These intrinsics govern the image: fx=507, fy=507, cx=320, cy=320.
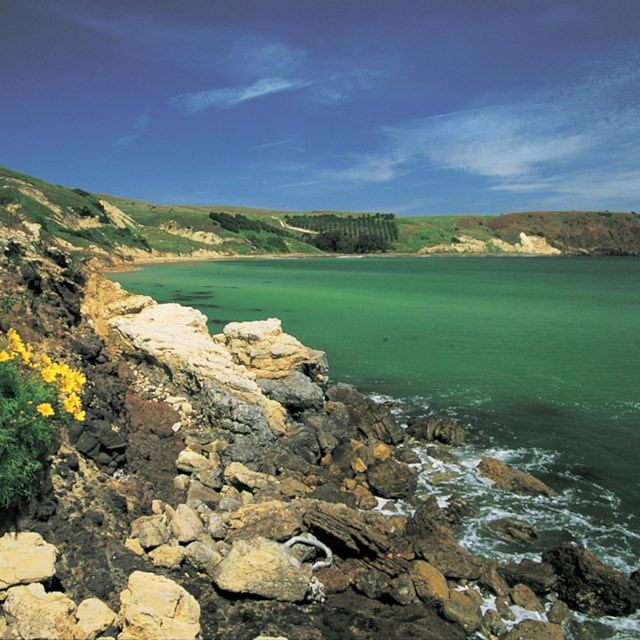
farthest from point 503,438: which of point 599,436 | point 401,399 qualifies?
point 401,399

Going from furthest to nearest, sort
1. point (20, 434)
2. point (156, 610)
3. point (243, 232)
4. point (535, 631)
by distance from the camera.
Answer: point (243, 232), point (535, 631), point (20, 434), point (156, 610)

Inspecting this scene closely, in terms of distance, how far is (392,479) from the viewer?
12461 mm

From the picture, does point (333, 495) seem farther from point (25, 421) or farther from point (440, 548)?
point (25, 421)

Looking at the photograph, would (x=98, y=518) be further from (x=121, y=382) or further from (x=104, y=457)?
(x=121, y=382)

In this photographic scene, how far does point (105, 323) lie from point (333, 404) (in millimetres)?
7805

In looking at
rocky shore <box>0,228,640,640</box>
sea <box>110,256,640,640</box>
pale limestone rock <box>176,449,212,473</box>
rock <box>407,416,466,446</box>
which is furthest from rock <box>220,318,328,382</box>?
pale limestone rock <box>176,449,212,473</box>

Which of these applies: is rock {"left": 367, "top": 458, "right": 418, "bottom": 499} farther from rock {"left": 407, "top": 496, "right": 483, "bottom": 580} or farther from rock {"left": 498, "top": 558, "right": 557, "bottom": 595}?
rock {"left": 498, "top": 558, "right": 557, "bottom": 595}

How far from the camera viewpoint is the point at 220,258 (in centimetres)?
12412

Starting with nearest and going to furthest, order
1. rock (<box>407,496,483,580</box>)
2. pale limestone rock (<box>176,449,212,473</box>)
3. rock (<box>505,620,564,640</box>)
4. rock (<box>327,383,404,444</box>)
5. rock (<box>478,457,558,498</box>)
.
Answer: rock (<box>505,620,564,640</box>)
rock (<box>407,496,483,580</box>)
pale limestone rock (<box>176,449,212,473</box>)
rock (<box>478,457,558,498</box>)
rock (<box>327,383,404,444</box>)

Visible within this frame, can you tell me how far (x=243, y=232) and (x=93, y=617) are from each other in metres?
145

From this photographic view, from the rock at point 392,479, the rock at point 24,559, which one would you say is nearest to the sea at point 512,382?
the rock at point 392,479

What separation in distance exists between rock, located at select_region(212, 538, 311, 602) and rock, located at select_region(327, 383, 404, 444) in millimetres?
8026

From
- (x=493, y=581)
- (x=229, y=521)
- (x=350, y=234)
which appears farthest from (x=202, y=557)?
(x=350, y=234)

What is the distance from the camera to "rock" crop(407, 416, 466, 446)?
15422 millimetres
